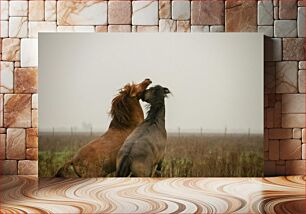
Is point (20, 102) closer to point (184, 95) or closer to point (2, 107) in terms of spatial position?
point (2, 107)

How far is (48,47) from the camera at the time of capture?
282 centimetres

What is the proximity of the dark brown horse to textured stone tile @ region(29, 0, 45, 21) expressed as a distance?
751 millimetres

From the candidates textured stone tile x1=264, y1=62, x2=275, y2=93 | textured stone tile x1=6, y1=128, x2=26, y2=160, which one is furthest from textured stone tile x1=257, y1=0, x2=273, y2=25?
textured stone tile x1=6, y1=128, x2=26, y2=160

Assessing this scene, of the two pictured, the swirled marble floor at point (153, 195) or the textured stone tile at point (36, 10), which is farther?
the textured stone tile at point (36, 10)

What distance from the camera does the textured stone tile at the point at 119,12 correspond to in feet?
9.48

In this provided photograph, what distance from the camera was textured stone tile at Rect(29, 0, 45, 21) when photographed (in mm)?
2891

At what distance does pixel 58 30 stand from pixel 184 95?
81cm

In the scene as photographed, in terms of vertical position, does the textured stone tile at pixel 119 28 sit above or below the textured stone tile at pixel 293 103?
above

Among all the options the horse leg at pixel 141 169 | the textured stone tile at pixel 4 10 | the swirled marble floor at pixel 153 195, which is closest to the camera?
the swirled marble floor at pixel 153 195

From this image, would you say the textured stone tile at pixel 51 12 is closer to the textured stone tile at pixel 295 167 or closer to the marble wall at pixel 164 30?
the marble wall at pixel 164 30

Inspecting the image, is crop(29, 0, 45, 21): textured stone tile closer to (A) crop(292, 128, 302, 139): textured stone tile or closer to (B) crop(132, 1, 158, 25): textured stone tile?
(B) crop(132, 1, 158, 25): textured stone tile

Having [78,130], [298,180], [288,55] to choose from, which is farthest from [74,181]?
[288,55]

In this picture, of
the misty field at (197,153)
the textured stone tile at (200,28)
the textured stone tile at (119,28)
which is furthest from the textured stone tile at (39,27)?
the textured stone tile at (200,28)

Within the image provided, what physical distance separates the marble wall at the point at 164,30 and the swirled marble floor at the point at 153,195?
30 cm
